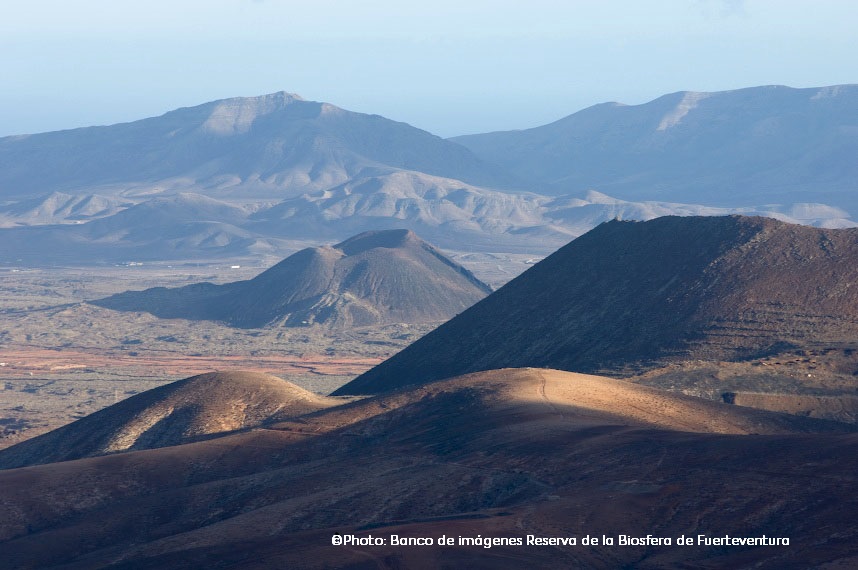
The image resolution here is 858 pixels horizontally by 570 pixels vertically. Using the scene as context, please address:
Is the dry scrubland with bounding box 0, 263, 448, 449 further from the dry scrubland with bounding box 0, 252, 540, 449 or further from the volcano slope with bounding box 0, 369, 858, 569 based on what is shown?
the volcano slope with bounding box 0, 369, 858, 569

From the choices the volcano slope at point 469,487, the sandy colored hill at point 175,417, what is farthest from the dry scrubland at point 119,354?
the volcano slope at point 469,487

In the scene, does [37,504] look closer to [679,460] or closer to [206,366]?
[679,460]

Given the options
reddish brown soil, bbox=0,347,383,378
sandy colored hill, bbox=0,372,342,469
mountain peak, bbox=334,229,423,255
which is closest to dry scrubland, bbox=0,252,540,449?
reddish brown soil, bbox=0,347,383,378

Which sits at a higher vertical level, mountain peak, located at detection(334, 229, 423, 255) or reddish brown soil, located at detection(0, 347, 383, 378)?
mountain peak, located at detection(334, 229, 423, 255)

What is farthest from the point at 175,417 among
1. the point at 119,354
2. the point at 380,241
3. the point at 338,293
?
the point at 380,241

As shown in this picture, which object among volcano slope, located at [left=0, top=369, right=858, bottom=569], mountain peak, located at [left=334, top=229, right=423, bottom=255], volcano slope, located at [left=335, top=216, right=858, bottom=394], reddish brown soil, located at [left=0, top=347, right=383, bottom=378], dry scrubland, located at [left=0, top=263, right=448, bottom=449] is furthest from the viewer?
mountain peak, located at [left=334, top=229, right=423, bottom=255]

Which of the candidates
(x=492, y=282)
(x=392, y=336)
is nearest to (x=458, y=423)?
(x=392, y=336)
